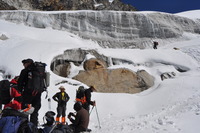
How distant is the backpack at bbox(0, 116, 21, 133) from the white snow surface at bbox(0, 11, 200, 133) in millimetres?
3539

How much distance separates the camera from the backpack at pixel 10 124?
8.79 ft

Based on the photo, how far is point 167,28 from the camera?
27.9 metres

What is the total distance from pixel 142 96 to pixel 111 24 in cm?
1720

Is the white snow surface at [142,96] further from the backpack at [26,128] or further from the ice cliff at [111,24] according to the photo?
the ice cliff at [111,24]

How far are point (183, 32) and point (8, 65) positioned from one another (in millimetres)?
24513

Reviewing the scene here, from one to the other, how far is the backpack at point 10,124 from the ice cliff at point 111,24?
22.4 metres

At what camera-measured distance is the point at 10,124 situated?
8.93ft

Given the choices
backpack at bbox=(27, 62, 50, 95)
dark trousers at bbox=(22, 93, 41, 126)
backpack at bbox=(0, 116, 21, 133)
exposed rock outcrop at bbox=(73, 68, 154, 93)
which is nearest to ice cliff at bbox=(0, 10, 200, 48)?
exposed rock outcrop at bbox=(73, 68, 154, 93)

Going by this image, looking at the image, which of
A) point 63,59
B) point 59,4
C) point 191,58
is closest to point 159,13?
point 191,58

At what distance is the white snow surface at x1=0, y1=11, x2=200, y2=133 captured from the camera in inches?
238

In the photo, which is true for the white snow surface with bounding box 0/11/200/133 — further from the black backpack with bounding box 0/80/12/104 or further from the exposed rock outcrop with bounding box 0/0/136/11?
the exposed rock outcrop with bounding box 0/0/136/11

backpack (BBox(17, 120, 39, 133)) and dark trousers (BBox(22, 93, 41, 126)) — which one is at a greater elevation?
dark trousers (BBox(22, 93, 41, 126))

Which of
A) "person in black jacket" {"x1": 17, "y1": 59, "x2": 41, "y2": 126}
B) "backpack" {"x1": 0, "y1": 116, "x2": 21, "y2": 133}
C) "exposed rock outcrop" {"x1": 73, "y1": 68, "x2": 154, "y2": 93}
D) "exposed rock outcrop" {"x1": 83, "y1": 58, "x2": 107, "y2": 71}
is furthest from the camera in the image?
"exposed rock outcrop" {"x1": 83, "y1": 58, "x2": 107, "y2": 71}

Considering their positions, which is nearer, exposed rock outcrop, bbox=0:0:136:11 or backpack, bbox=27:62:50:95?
backpack, bbox=27:62:50:95
